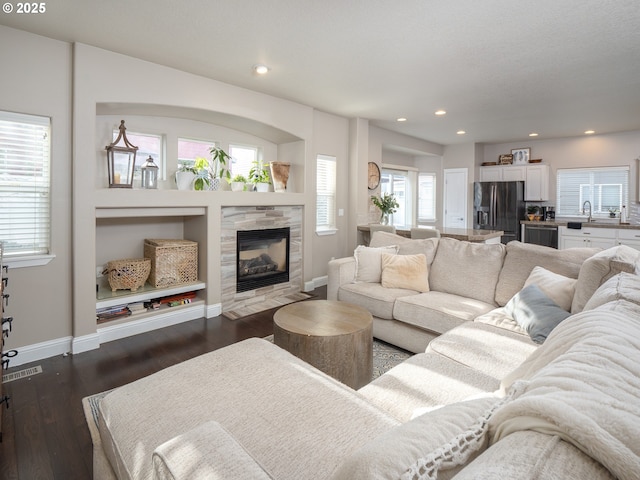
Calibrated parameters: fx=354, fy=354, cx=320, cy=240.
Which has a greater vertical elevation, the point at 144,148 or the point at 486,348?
the point at 144,148

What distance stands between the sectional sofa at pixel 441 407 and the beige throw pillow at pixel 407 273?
A: 63 cm

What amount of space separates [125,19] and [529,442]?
11.0 ft

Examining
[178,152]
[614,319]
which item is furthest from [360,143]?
[614,319]

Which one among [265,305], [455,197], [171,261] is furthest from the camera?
[455,197]

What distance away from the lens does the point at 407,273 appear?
3389mm

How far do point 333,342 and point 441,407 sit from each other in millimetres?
1395

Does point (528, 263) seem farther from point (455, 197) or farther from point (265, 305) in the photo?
point (455, 197)

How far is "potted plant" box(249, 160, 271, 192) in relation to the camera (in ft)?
15.2

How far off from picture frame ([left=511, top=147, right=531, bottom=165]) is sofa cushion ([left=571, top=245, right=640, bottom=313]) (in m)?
6.31

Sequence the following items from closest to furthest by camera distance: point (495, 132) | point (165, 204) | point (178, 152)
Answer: point (165, 204)
point (178, 152)
point (495, 132)

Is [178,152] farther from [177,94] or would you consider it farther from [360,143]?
[360,143]

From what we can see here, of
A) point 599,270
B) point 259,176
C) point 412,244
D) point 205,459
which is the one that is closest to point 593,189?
point 412,244

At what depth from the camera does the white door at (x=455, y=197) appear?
818 cm

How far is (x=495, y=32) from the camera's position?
280 centimetres
